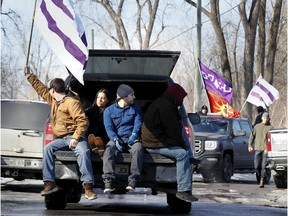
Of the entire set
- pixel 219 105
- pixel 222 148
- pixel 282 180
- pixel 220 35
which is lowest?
pixel 282 180

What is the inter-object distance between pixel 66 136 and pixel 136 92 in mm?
2117

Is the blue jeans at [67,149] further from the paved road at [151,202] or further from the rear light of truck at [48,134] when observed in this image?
the paved road at [151,202]

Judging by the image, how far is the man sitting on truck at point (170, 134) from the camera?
1227cm

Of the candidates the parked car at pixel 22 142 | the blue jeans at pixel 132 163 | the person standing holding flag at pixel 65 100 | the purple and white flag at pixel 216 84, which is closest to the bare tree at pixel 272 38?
the purple and white flag at pixel 216 84

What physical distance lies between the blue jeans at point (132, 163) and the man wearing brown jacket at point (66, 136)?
200 millimetres

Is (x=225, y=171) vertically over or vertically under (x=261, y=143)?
under

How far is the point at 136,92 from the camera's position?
566 inches

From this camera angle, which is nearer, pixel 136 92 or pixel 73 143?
pixel 73 143

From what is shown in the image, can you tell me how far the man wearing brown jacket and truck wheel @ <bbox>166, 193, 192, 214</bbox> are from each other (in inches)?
79.7

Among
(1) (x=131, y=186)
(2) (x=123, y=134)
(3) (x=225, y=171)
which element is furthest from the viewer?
(3) (x=225, y=171)

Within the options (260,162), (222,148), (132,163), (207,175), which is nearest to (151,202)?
(132,163)

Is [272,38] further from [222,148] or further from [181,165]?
[181,165]

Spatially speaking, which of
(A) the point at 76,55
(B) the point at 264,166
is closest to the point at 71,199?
(A) the point at 76,55

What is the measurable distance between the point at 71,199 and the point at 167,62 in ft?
10.0
